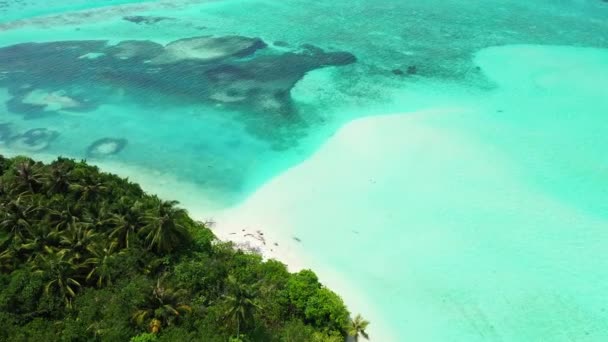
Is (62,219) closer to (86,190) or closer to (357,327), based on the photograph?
(86,190)

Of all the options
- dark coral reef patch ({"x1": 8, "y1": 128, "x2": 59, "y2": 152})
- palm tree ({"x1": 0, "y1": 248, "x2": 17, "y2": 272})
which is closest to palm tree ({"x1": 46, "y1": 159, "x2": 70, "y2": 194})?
palm tree ({"x1": 0, "y1": 248, "x2": 17, "y2": 272})

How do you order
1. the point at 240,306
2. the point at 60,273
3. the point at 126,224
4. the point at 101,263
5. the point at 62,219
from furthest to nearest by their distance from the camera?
the point at 62,219 < the point at 126,224 < the point at 101,263 < the point at 60,273 < the point at 240,306

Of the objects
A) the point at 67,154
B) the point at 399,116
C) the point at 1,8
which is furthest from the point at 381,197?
the point at 1,8

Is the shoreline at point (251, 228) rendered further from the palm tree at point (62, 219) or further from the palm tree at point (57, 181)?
the palm tree at point (62, 219)

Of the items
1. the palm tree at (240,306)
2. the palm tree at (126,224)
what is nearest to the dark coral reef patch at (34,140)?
the palm tree at (126,224)

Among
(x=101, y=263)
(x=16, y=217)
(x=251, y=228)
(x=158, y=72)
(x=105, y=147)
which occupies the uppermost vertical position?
(x=16, y=217)

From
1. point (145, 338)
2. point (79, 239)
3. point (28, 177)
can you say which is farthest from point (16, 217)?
point (145, 338)

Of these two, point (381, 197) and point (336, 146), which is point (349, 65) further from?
point (381, 197)
